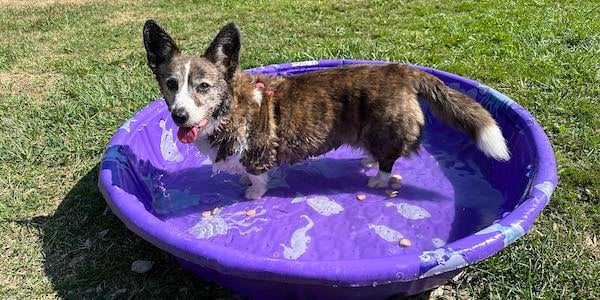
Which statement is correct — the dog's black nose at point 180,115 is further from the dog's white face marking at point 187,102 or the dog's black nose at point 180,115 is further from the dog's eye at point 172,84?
the dog's eye at point 172,84

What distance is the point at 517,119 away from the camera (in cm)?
429

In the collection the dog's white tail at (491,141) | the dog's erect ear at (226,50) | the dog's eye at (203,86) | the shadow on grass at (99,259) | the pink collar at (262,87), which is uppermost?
the dog's erect ear at (226,50)

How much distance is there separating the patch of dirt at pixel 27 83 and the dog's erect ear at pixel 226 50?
345 cm

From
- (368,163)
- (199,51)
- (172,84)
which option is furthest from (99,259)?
(199,51)

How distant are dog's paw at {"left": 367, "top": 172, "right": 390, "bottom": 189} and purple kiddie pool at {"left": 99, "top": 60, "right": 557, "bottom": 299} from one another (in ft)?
0.21

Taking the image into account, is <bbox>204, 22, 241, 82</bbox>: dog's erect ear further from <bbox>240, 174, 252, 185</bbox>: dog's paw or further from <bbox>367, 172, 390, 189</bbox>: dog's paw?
<bbox>367, 172, 390, 189</bbox>: dog's paw

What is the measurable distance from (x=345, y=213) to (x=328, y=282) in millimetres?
1560

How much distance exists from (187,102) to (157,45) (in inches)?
21.5

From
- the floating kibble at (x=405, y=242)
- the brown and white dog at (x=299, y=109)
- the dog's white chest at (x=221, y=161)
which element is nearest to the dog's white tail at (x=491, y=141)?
the brown and white dog at (x=299, y=109)

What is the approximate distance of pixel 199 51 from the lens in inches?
287

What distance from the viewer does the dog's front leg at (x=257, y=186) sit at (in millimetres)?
4297

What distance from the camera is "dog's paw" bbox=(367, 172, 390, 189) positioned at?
440 cm

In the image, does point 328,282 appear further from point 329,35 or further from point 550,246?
point 329,35

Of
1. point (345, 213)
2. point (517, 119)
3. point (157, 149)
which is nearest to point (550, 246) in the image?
point (517, 119)
